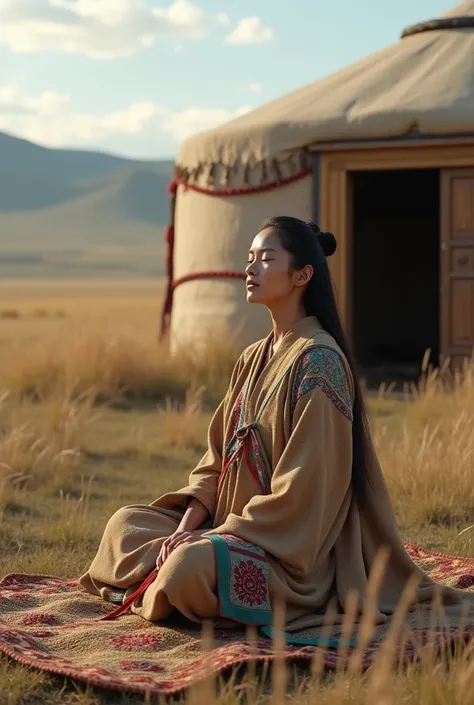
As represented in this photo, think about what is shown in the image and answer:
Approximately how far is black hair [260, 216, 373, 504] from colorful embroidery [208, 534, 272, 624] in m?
0.35

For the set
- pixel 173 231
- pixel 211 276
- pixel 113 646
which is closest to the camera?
pixel 113 646

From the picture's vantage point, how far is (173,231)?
32.9 ft

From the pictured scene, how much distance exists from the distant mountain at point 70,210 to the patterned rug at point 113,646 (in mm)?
70803

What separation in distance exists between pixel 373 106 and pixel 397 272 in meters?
3.40

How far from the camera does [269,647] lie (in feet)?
9.62

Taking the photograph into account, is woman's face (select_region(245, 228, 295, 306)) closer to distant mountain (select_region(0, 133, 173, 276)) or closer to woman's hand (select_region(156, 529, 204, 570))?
woman's hand (select_region(156, 529, 204, 570))

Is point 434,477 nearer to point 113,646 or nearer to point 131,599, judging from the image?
point 131,599

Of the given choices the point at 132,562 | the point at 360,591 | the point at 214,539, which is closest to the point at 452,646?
the point at 360,591

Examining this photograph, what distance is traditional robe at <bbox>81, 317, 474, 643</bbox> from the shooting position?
9.95ft

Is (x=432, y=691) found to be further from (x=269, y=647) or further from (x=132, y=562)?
(x=132, y=562)

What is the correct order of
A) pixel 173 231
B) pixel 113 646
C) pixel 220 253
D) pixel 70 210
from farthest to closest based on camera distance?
Answer: pixel 70 210 → pixel 173 231 → pixel 220 253 → pixel 113 646

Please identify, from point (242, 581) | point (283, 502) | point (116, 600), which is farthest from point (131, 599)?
point (283, 502)

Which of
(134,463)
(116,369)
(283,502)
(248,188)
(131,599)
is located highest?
(248,188)

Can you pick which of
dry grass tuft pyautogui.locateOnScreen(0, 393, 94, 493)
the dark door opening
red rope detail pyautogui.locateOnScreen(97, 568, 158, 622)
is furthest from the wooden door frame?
red rope detail pyautogui.locateOnScreen(97, 568, 158, 622)
